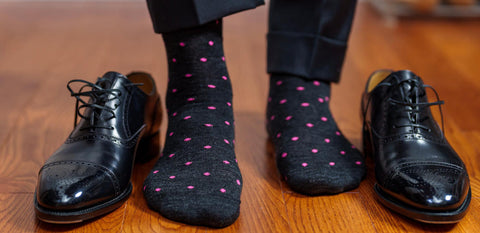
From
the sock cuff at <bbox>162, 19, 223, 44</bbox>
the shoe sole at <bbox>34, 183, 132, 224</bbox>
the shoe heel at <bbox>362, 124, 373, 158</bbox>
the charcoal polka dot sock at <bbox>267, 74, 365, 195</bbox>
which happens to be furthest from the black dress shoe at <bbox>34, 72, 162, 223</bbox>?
the shoe heel at <bbox>362, 124, 373, 158</bbox>

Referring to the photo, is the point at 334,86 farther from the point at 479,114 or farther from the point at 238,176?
the point at 238,176

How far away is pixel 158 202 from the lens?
2.33ft

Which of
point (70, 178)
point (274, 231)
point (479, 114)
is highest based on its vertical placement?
point (70, 178)

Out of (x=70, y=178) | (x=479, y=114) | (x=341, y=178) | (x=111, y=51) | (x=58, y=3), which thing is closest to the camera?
(x=70, y=178)

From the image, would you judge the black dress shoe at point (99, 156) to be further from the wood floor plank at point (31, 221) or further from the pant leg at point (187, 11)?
the pant leg at point (187, 11)

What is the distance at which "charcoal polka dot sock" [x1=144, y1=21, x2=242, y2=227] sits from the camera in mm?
689

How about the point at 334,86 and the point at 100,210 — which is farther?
the point at 334,86

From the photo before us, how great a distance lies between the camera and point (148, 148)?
88 centimetres

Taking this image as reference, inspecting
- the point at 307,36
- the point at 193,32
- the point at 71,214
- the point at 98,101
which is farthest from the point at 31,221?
the point at 307,36

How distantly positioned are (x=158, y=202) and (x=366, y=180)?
366mm

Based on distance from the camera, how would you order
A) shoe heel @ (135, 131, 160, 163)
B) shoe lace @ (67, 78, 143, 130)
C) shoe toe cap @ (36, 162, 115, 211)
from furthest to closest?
shoe heel @ (135, 131, 160, 163)
shoe lace @ (67, 78, 143, 130)
shoe toe cap @ (36, 162, 115, 211)

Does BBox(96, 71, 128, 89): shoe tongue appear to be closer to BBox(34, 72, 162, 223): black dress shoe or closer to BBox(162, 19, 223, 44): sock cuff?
BBox(34, 72, 162, 223): black dress shoe

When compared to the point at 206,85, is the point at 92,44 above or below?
below

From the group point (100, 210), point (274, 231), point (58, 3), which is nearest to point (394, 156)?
point (274, 231)
